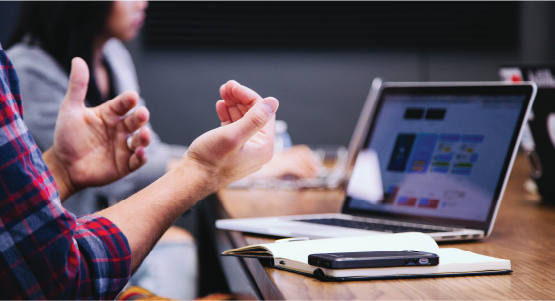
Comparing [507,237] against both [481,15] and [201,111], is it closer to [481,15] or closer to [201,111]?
[201,111]

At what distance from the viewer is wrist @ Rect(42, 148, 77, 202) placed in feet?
3.53

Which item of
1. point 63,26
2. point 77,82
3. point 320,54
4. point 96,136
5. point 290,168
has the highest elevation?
point 320,54

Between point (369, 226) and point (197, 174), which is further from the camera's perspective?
point (369, 226)

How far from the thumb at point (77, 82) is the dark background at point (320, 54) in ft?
6.72

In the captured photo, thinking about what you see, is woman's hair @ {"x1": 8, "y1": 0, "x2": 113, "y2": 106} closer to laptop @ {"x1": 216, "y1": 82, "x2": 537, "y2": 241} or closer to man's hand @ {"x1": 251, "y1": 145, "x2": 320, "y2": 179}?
man's hand @ {"x1": 251, "y1": 145, "x2": 320, "y2": 179}

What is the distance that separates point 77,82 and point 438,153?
76cm

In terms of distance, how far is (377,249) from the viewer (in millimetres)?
648

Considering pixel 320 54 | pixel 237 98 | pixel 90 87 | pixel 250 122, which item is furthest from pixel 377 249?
pixel 320 54

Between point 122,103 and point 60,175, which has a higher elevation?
point 122,103

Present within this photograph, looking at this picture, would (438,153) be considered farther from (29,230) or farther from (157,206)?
(29,230)

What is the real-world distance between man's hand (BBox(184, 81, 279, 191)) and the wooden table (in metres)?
0.13

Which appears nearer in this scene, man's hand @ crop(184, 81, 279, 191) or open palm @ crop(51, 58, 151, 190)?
man's hand @ crop(184, 81, 279, 191)

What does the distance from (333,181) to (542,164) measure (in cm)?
64

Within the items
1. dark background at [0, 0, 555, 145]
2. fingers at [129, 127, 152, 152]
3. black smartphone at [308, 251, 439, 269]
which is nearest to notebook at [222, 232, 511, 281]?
black smartphone at [308, 251, 439, 269]
